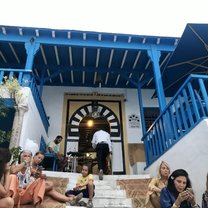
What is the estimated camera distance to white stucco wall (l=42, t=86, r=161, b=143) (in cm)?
879

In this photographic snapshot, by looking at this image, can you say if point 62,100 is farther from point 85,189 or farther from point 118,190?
point 85,189

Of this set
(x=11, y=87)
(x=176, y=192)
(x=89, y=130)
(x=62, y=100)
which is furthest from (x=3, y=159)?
(x=89, y=130)

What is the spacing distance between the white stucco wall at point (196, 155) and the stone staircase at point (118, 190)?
104 centimetres

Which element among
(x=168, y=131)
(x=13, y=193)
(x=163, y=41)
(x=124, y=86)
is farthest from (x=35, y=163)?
(x=124, y=86)

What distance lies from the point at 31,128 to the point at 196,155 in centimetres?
425

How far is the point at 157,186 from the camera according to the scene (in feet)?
11.6

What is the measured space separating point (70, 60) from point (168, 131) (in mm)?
4515

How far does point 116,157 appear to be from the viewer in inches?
332

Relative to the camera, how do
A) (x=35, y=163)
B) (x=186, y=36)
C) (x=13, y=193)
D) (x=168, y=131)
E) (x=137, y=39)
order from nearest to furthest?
1. (x=13, y=193)
2. (x=35, y=163)
3. (x=186, y=36)
4. (x=168, y=131)
5. (x=137, y=39)

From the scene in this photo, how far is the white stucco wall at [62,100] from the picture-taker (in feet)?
28.8

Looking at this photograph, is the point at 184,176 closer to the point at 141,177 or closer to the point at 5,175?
the point at 5,175

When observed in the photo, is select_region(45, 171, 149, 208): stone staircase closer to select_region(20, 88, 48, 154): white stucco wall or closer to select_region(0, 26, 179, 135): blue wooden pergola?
select_region(20, 88, 48, 154): white stucco wall

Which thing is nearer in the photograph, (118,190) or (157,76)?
(118,190)

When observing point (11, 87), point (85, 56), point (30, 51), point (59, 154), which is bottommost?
point (59, 154)
